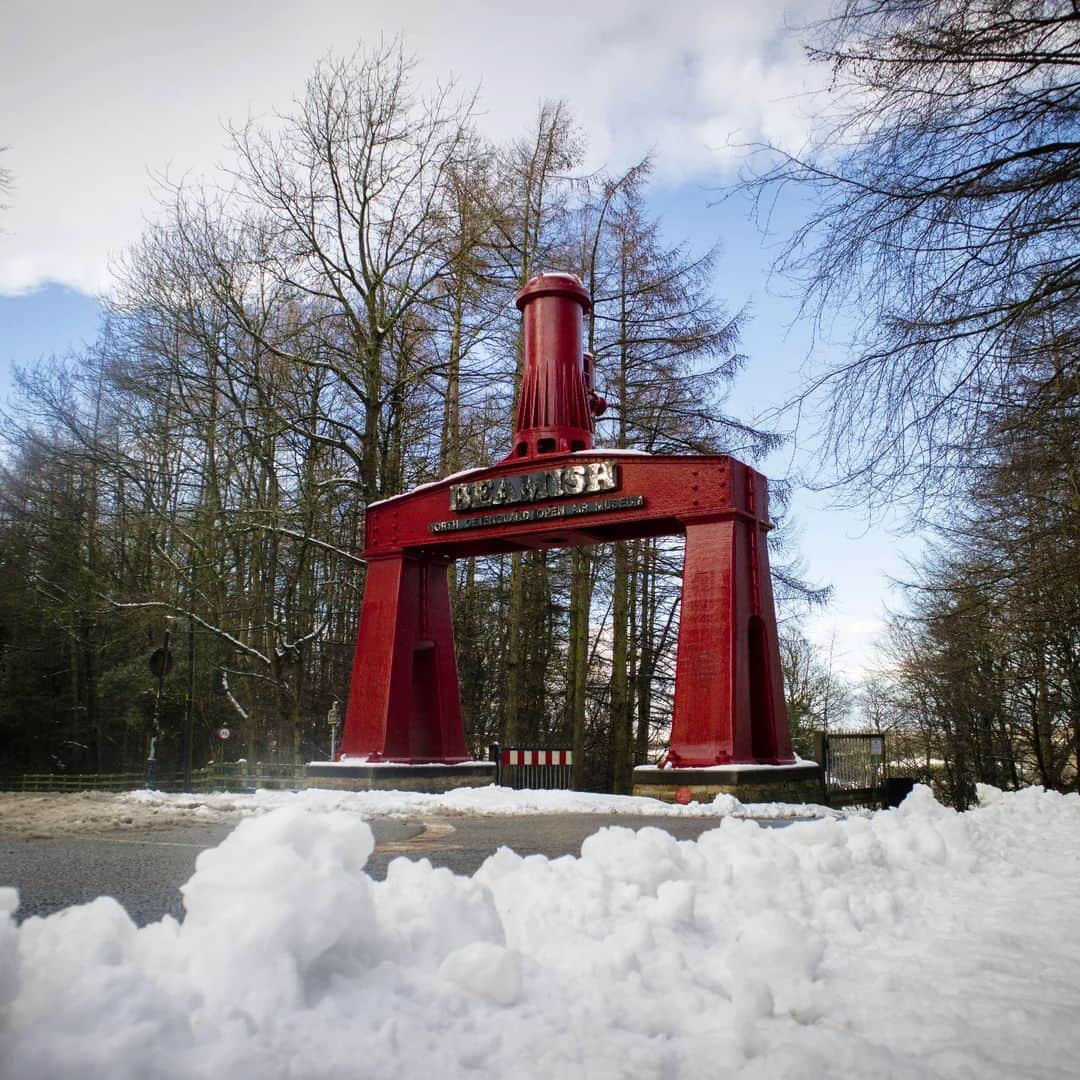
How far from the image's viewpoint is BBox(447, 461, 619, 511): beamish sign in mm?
12078

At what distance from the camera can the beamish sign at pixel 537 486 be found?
476 inches

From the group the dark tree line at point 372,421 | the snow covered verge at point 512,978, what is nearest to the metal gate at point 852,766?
the dark tree line at point 372,421

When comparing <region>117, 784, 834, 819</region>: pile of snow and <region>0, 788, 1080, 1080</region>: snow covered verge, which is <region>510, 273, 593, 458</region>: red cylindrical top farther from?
<region>0, 788, 1080, 1080</region>: snow covered verge

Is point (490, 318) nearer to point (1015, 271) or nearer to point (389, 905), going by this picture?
point (1015, 271)

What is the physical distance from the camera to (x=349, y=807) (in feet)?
29.9

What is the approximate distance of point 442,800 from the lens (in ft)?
33.2

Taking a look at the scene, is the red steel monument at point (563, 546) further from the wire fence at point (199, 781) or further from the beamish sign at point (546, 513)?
the wire fence at point (199, 781)

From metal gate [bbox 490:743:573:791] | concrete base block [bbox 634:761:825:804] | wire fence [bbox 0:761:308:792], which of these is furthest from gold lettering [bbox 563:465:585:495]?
wire fence [bbox 0:761:308:792]

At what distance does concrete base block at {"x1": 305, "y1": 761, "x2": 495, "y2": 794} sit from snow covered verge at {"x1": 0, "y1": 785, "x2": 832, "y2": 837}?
1748 millimetres

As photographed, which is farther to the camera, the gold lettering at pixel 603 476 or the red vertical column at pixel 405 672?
the red vertical column at pixel 405 672

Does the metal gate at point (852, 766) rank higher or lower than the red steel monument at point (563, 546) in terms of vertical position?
lower

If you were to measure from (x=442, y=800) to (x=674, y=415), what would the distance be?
11341mm

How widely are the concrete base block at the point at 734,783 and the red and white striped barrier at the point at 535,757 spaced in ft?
13.4

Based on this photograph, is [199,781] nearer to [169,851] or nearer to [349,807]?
[349,807]
